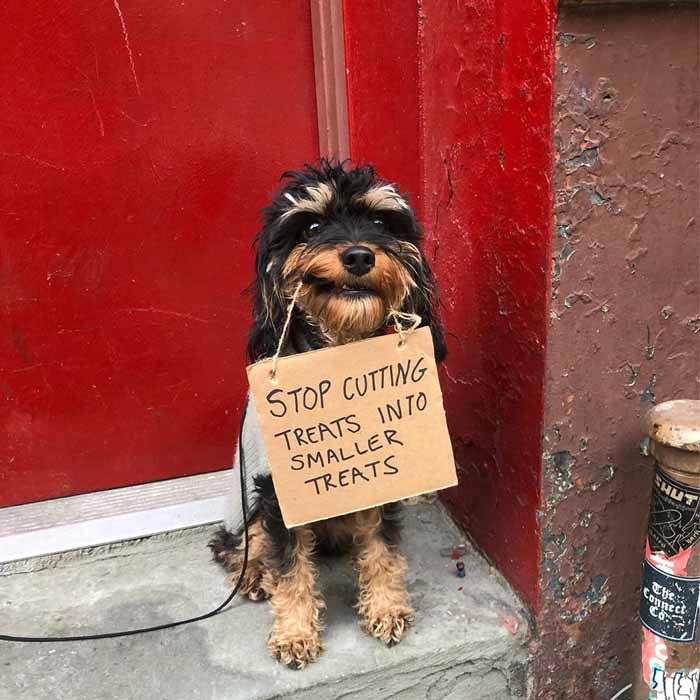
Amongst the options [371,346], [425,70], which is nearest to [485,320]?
[371,346]

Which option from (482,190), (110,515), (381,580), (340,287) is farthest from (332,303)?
(110,515)

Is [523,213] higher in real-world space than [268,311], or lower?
higher

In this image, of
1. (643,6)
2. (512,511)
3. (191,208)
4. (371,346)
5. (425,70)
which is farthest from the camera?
(191,208)

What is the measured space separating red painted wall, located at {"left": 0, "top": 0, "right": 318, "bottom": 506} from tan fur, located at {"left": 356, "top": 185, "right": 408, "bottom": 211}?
3.21 ft

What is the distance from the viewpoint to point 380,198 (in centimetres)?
175

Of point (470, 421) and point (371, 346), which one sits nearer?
point (371, 346)

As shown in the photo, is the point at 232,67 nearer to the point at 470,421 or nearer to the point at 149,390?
the point at 149,390

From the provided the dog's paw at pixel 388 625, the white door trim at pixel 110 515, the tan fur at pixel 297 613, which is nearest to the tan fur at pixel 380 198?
the tan fur at pixel 297 613

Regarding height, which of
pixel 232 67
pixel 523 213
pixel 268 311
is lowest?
pixel 268 311

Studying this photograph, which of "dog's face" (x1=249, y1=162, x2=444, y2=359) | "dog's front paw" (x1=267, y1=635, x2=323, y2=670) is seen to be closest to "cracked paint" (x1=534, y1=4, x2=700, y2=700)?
"dog's face" (x1=249, y1=162, x2=444, y2=359)

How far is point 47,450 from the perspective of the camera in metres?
2.71

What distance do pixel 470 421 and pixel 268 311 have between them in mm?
992

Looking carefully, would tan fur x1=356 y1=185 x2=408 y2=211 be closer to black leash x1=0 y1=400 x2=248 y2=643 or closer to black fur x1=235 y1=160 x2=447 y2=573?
black fur x1=235 y1=160 x2=447 y2=573

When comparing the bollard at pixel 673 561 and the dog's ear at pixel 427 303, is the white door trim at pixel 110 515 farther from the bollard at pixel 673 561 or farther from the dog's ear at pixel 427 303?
the bollard at pixel 673 561
